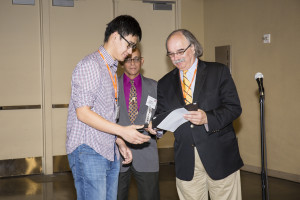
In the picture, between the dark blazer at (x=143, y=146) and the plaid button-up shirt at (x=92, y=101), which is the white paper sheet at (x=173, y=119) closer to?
the plaid button-up shirt at (x=92, y=101)

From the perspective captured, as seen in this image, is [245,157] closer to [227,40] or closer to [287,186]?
[287,186]

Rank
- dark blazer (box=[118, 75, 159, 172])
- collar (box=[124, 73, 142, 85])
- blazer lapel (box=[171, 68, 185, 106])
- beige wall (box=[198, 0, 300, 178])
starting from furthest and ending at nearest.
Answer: beige wall (box=[198, 0, 300, 178]), collar (box=[124, 73, 142, 85]), dark blazer (box=[118, 75, 159, 172]), blazer lapel (box=[171, 68, 185, 106])

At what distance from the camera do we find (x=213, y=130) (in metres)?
2.47

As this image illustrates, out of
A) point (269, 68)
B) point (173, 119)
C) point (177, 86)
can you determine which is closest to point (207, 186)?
point (173, 119)

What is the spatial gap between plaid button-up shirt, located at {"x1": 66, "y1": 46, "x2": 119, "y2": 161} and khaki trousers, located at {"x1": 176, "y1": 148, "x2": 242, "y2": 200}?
693 millimetres

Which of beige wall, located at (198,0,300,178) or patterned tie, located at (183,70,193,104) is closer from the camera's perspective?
patterned tie, located at (183,70,193,104)

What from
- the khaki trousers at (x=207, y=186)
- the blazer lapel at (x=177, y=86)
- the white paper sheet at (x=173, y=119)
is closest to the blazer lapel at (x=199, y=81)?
the blazer lapel at (x=177, y=86)

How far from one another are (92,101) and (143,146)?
4.31 ft

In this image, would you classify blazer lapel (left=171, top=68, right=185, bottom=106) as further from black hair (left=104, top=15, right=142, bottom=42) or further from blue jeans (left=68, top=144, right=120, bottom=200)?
blue jeans (left=68, top=144, right=120, bottom=200)

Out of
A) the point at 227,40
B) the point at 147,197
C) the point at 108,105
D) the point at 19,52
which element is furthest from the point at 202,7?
the point at 108,105

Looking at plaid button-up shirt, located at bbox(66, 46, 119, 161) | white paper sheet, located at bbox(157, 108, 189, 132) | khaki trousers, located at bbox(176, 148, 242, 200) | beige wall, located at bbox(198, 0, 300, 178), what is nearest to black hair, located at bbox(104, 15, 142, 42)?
plaid button-up shirt, located at bbox(66, 46, 119, 161)

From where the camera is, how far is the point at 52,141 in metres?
6.17

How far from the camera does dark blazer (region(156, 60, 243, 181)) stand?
2508mm

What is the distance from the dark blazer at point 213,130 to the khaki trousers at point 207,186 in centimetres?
5
